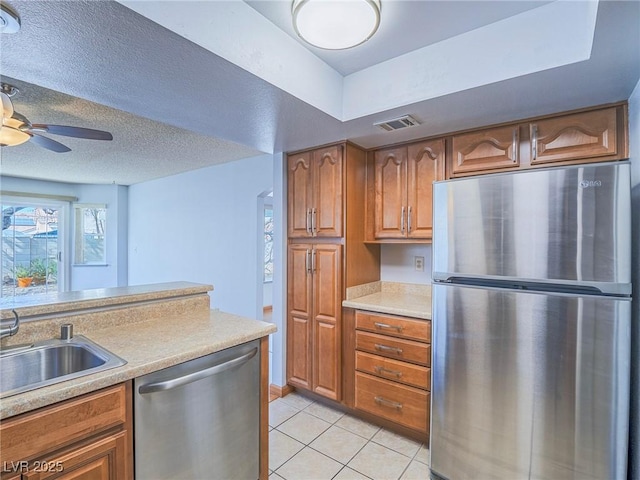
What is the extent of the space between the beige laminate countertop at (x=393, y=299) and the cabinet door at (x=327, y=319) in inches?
5.4

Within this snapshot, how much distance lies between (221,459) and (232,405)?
9.1 inches

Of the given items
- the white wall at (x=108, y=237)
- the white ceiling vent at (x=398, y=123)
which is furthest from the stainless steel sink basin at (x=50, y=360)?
the white wall at (x=108, y=237)

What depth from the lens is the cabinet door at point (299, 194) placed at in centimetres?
268

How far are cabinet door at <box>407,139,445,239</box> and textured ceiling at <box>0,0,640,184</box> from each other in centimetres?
13

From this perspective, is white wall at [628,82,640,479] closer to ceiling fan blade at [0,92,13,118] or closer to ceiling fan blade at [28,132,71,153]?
ceiling fan blade at [0,92,13,118]

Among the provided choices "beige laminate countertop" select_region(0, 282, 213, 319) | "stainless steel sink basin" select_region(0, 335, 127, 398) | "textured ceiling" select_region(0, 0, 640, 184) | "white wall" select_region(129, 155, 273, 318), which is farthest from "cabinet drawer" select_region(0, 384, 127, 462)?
"white wall" select_region(129, 155, 273, 318)

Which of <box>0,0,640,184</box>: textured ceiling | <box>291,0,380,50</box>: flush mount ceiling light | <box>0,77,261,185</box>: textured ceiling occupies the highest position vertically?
<box>0,77,261,185</box>: textured ceiling

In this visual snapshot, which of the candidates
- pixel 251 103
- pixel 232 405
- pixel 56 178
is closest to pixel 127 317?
pixel 232 405

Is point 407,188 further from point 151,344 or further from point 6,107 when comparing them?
point 6,107

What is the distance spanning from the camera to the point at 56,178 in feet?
18.0

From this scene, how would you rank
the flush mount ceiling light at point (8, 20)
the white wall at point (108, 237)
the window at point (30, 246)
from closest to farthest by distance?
the flush mount ceiling light at point (8, 20)
the window at point (30, 246)
the white wall at point (108, 237)

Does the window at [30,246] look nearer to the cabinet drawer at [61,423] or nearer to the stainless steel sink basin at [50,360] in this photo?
the stainless steel sink basin at [50,360]

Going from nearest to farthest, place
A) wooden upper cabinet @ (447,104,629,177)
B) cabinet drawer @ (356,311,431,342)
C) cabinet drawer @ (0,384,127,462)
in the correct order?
cabinet drawer @ (0,384,127,462) → wooden upper cabinet @ (447,104,629,177) → cabinet drawer @ (356,311,431,342)

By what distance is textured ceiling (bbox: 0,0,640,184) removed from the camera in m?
1.13
